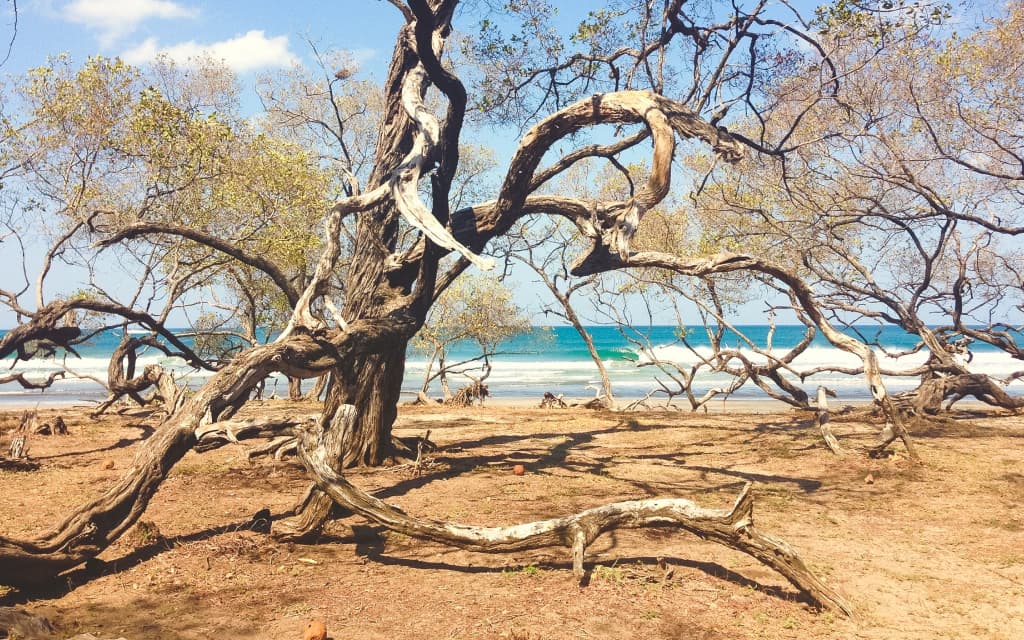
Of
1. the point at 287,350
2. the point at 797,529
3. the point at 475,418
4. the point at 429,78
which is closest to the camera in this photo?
the point at 287,350

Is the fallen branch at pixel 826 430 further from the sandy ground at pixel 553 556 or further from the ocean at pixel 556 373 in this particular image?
the ocean at pixel 556 373

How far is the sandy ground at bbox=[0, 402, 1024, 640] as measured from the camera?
4238 mm

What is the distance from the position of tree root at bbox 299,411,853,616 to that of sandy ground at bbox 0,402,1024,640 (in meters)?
0.22

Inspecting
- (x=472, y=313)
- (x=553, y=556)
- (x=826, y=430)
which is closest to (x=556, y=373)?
(x=472, y=313)

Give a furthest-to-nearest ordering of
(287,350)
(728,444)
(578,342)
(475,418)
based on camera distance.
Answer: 1. (578,342)
2. (475,418)
3. (728,444)
4. (287,350)

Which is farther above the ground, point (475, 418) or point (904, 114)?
point (904, 114)

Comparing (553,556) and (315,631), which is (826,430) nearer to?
(553,556)

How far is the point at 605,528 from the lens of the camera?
479 centimetres

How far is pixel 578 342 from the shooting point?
7712 cm

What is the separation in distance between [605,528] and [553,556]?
791 millimetres

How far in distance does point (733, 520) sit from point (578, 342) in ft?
239

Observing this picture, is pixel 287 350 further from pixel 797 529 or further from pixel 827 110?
pixel 827 110

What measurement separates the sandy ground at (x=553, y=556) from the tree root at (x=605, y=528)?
0.73 feet

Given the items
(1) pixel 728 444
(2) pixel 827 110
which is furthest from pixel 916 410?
(2) pixel 827 110
